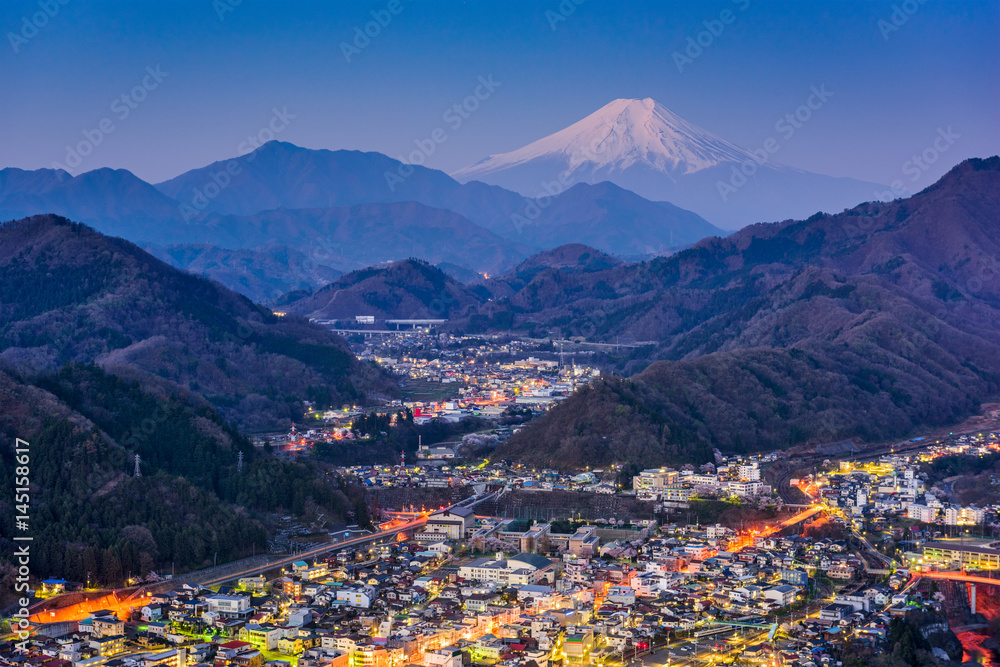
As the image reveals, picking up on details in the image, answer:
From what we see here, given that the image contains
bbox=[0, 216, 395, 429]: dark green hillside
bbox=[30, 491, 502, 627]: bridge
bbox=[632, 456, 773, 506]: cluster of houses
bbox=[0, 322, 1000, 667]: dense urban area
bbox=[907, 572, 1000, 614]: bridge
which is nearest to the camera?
bbox=[0, 322, 1000, 667]: dense urban area

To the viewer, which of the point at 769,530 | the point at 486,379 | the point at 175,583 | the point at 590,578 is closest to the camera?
the point at 175,583

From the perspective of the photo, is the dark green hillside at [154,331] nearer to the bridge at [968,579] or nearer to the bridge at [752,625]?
the bridge at [752,625]

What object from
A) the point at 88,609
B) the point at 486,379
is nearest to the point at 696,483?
the point at 88,609

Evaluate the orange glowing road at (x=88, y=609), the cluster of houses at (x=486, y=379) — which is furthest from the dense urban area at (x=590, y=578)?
the cluster of houses at (x=486, y=379)

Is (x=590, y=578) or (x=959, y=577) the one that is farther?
(x=590, y=578)

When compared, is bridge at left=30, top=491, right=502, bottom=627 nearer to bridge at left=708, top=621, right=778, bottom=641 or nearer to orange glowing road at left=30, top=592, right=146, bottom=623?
orange glowing road at left=30, top=592, right=146, bottom=623

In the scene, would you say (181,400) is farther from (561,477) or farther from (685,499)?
(685,499)

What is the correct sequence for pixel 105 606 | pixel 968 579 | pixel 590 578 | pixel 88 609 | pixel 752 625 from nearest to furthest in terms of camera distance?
1. pixel 752 625
2. pixel 88 609
3. pixel 105 606
4. pixel 968 579
5. pixel 590 578

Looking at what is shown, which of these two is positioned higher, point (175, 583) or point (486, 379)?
point (486, 379)

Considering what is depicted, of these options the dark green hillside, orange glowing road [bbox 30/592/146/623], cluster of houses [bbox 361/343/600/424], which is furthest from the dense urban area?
cluster of houses [bbox 361/343/600/424]

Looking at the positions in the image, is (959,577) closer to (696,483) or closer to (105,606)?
(696,483)

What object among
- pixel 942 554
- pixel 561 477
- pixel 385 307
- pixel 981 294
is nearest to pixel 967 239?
pixel 981 294
